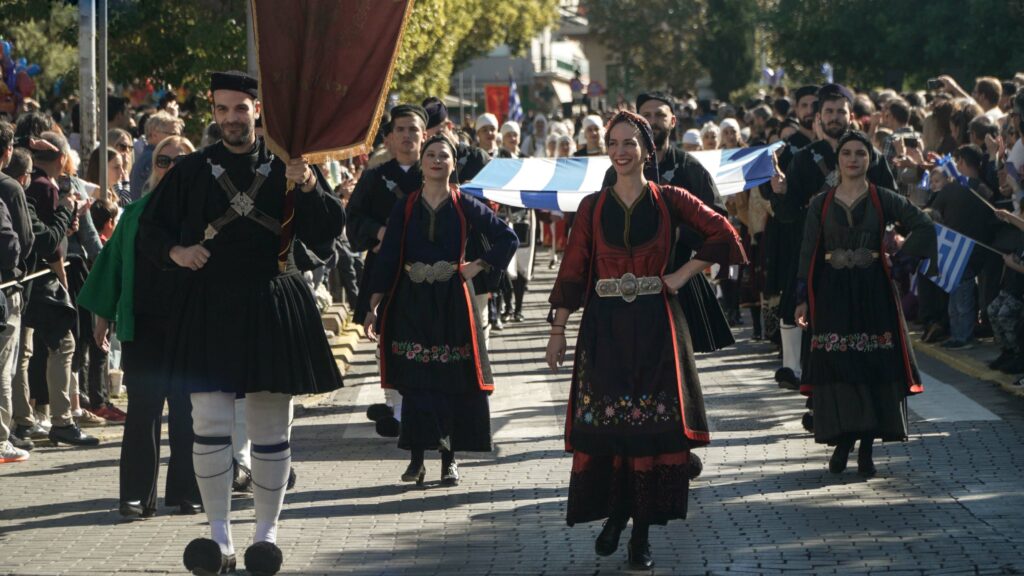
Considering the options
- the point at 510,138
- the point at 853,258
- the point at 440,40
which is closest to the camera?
the point at 853,258

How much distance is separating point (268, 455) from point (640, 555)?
1.61m

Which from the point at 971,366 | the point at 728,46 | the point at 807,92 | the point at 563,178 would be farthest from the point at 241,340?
the point at 728,46

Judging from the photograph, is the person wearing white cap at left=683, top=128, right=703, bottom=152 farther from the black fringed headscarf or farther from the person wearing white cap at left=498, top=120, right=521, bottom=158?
the black fringed headscarf

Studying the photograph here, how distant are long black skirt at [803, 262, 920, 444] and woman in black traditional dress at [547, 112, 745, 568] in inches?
83.2

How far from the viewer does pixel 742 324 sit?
19031 millimetres

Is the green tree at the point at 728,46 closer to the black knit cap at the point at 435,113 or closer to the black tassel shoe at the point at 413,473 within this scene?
the black knit cap at the point at 435,113

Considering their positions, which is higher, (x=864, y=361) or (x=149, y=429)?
(x=864, y=361)

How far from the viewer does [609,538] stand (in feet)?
24.8

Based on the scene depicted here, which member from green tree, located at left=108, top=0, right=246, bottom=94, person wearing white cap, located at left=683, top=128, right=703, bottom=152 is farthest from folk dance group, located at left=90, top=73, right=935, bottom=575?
person wearing white cap, located at left=683, top=128, right=703, bottom=152

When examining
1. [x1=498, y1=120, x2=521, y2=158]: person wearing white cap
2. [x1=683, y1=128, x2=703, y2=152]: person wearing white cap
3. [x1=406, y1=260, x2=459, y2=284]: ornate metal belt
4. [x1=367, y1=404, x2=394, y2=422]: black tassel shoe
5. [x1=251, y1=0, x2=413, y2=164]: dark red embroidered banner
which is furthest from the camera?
[x1=683, y1=128, x2=703, y2=152]: person wearing white cap

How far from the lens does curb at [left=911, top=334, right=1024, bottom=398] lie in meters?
12.9

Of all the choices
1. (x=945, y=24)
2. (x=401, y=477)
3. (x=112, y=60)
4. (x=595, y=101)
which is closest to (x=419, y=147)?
(x=401, y=477)

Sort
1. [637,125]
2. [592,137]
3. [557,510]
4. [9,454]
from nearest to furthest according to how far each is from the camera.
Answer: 1. [637,125]
2. [557,510]
3. [9,454]
4. [592,137]

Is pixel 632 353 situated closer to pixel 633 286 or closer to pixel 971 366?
pixel 633 286
